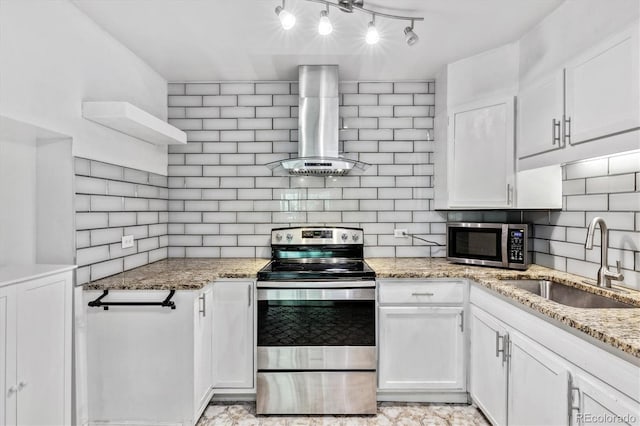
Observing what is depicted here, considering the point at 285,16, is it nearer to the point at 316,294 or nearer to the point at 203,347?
the point at 316,294

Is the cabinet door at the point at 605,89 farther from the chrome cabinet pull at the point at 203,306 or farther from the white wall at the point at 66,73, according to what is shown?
the white wall at the point at 66,73

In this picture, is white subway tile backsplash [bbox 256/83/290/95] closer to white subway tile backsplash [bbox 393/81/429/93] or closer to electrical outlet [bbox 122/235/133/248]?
white subway tile backsplash [bbox 393/81/429/93]

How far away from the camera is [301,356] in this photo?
7.56 feet

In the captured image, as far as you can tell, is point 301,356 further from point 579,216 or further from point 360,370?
point 579,216

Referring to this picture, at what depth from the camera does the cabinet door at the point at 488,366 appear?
75.9 inches

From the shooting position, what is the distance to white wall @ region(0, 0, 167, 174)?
1.58 meters

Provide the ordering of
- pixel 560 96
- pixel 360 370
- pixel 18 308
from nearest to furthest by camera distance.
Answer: pixel 18 308
pixel 560 96
pixel 360 370

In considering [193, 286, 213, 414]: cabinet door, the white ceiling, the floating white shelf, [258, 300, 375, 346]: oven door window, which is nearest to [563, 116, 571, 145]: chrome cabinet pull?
the white ceiling

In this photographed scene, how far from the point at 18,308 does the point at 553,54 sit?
9.64ft

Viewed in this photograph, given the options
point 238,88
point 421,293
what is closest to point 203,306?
point 421,293

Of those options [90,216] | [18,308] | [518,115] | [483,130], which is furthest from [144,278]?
[518,115]

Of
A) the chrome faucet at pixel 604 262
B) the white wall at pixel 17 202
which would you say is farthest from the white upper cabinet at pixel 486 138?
the white wall at pixel 17 202

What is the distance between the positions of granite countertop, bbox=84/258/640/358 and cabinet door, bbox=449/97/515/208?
1.65 feet

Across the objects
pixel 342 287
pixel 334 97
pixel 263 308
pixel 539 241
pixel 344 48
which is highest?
pixel 344 48
